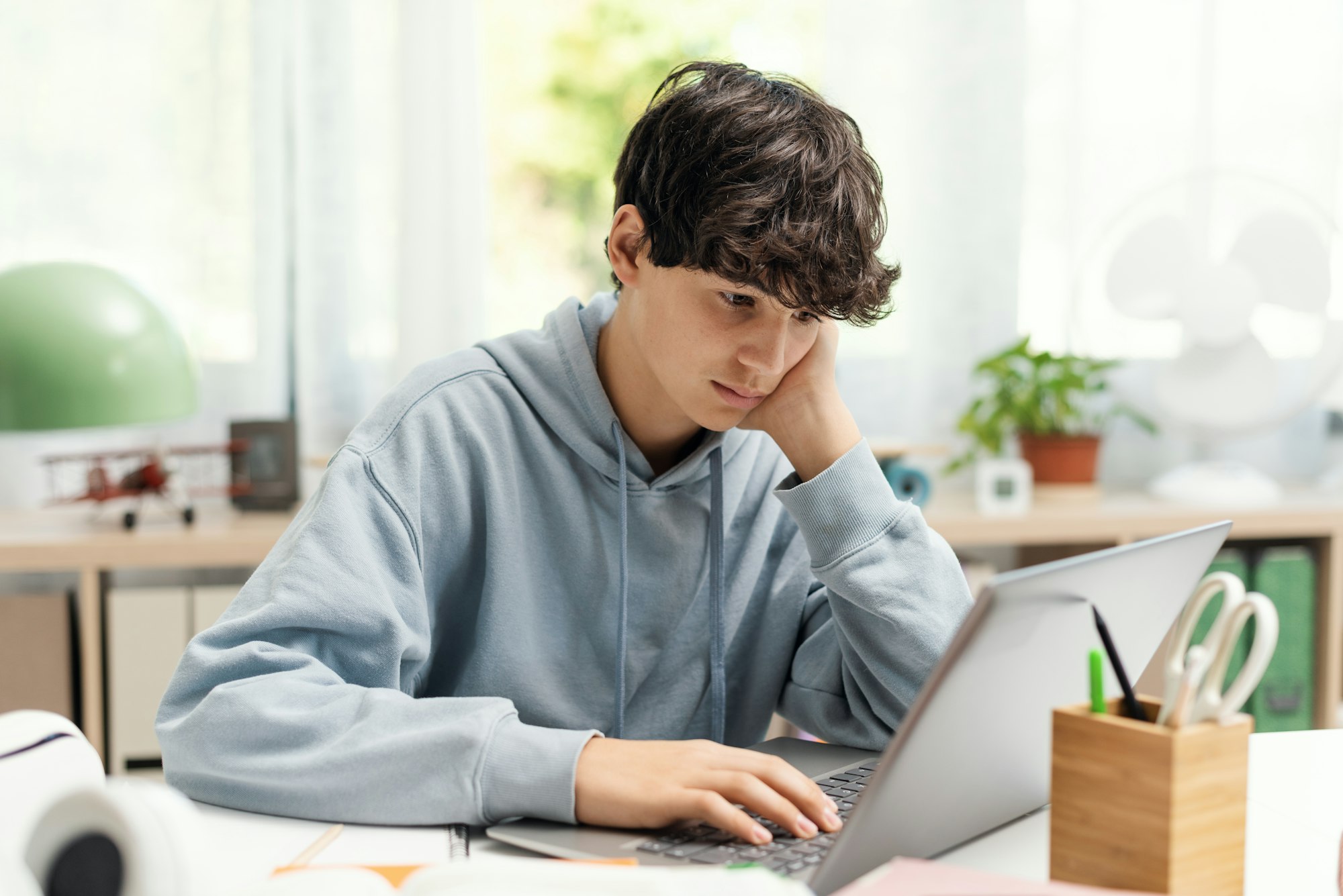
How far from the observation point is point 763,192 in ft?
2.92

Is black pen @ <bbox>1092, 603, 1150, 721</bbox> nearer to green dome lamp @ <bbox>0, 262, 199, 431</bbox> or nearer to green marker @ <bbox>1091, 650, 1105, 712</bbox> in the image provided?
green marker @ <bbox>1091, 650, 1105, 712</bbox>

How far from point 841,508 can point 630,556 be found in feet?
0.78

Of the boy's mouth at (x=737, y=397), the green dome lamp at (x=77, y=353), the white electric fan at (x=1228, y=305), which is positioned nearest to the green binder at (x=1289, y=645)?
the white electric fan at (x=1228, y=305)

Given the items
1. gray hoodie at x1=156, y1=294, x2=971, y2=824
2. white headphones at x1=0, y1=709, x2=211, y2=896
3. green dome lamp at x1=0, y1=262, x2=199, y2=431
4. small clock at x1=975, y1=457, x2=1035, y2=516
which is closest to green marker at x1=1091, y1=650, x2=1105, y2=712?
gray hoodie at x1=156, y1=294, x2=971, y2=824

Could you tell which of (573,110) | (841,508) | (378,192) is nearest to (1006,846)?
(841,508)

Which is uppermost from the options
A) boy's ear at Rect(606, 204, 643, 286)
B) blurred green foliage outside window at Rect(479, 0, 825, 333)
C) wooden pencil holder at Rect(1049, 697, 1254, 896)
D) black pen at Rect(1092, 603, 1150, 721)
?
blurred green foliage outside window at Rect(479, 0, 825, 333)

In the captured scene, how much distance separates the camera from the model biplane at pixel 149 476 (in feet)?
6.15

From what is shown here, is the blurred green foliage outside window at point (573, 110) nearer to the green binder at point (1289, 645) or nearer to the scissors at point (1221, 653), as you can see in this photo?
the green binder at point (1289, 645)

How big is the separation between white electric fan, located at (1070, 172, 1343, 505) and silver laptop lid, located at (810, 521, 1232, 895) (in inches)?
58.1

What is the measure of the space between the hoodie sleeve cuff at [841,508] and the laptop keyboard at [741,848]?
0.81 feet

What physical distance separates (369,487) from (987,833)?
19.7 inches

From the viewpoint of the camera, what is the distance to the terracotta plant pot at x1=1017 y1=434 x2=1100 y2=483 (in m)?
2.15

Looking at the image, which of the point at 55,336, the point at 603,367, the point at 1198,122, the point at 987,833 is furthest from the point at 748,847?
the point at 1198,122

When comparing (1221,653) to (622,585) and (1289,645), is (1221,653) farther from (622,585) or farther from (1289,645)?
(1289,645)
